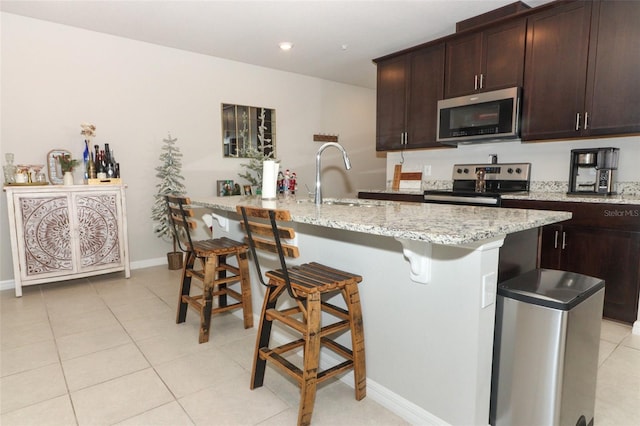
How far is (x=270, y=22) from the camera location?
347 cm

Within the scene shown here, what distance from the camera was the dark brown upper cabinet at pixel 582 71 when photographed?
8.91 feet

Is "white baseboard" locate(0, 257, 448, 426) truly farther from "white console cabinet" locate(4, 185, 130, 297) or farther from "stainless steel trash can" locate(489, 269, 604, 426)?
"white console cabinet" locate(4, 185, 130, 297)

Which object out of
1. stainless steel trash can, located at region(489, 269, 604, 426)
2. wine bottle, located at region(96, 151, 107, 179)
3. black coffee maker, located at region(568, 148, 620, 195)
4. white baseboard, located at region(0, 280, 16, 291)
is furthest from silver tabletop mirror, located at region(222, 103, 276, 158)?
stainless steel trash can, located at region(489, 269, 604, 426)

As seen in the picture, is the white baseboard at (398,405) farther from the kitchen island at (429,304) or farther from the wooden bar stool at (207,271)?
the wooden bar stool at (207,271)

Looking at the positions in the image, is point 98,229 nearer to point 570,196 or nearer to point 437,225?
point 437,225

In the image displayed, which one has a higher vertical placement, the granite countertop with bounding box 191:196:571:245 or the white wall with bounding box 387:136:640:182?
the white wall with bounding box 387:136:640:182

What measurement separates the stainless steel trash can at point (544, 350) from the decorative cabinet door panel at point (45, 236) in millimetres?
3585

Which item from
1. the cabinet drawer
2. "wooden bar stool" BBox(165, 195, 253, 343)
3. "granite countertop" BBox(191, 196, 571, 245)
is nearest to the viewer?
"granite countertop" BBox(191, 196, 571, 245)

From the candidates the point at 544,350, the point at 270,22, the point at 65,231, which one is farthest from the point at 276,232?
the point at 65,231

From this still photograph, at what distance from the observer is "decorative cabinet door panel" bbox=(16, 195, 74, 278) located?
10.5ft

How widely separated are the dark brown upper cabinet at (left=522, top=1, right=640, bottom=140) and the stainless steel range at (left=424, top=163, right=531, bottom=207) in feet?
1.43

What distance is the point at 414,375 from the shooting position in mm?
1579

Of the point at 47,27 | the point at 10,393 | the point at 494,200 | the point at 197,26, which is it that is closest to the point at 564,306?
the point at 494,200

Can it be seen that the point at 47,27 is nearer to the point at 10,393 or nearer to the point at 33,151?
the point at 33,151
